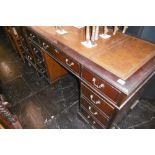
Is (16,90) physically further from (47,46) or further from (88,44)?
(88,44)

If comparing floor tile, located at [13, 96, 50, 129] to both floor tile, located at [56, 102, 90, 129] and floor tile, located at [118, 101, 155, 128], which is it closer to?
floor tile, located at [56, 102, 90, 129]

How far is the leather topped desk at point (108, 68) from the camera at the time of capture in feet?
2.81

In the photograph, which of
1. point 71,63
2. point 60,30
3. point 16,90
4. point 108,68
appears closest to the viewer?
point 108,68

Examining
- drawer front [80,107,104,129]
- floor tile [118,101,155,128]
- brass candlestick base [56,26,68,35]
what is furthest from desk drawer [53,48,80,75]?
floor tile [118,101,155,128]

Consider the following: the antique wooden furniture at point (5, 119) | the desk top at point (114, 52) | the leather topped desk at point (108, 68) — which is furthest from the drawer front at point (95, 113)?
the antique wooden furniture at point (5, 119)

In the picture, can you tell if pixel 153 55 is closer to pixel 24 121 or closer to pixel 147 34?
pixel 147 34

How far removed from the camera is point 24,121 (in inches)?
66.4

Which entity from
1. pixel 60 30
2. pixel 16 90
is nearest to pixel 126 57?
pixel 60 30

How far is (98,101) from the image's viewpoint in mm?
1080

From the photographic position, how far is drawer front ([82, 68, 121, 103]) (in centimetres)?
86

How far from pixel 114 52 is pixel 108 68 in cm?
22

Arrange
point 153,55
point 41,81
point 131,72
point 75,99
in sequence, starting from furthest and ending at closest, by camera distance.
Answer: point 41,81
point 75,99
point 153,55
point 131,72
